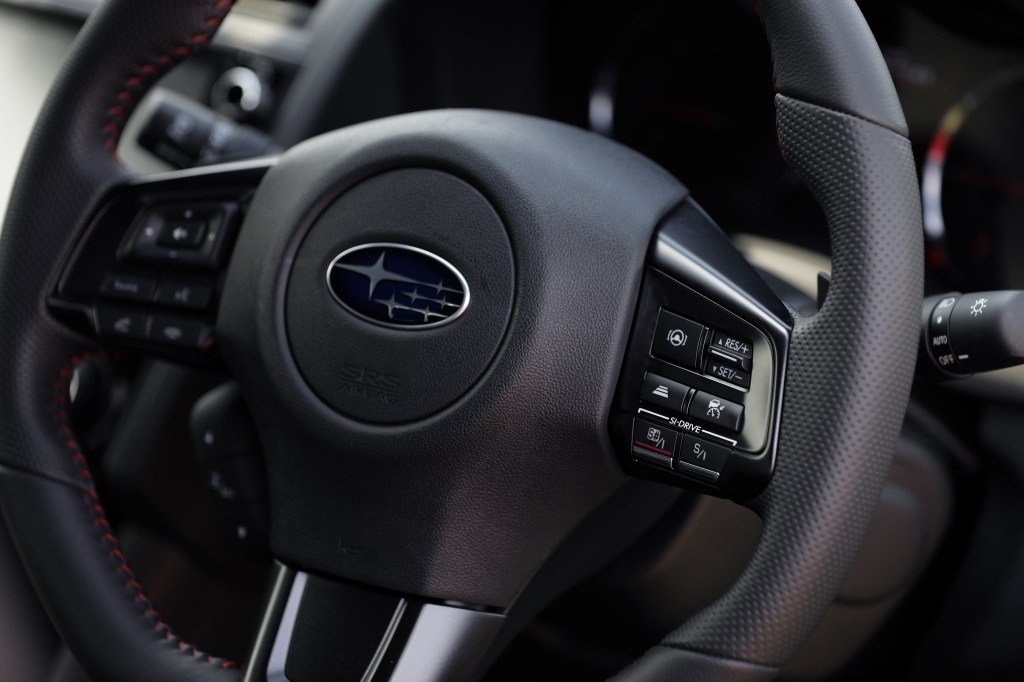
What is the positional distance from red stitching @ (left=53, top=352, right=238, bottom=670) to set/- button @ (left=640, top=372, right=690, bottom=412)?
0.37 m

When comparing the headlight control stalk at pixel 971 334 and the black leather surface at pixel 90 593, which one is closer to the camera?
the headlight control stalk at pixel 971 334

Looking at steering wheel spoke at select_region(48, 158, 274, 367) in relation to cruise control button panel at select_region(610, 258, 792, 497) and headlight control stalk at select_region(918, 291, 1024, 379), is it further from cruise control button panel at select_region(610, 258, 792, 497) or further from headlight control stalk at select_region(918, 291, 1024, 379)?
headlight control stalk at select_region(918, 291, 1024, 379)

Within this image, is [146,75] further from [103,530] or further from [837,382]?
[837,382]

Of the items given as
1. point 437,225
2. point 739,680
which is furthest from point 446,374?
point 739,680

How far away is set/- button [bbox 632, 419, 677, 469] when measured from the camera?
78 centimetres

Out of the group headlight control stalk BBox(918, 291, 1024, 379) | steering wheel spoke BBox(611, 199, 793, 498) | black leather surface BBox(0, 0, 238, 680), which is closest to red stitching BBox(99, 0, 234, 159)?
black leather surface BBox(0, 0, 238, 680)

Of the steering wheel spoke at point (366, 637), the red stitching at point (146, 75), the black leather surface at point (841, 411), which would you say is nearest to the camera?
the black leather surface at point (841, 411)

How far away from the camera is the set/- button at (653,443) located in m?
0.78

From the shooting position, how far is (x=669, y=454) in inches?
30.8

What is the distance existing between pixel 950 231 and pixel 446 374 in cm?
111

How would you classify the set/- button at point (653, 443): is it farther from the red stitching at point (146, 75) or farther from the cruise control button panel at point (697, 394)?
the red stitching at point (146, 75)

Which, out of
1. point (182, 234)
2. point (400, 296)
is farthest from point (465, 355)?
point (182, 234)

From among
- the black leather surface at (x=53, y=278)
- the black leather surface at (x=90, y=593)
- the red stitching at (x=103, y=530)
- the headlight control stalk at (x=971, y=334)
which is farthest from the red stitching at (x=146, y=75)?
the headlight control stalk at (x=971, y=334)

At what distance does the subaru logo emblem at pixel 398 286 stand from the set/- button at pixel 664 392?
14 centimetres
